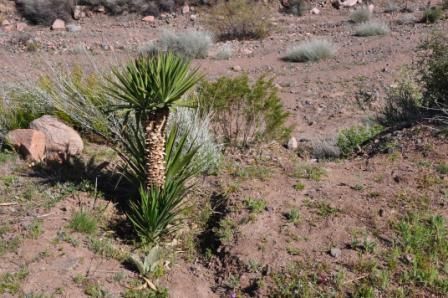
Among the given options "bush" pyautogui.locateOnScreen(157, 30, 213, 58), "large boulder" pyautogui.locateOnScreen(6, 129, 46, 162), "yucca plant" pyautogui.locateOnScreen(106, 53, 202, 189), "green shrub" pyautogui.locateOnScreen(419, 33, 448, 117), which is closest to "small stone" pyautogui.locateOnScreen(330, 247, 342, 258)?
"yucca plant" pyautogui.locateOnScreen(106, 53, 202, 189)

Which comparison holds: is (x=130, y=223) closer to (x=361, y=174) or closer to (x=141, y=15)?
(x=361, y=174)

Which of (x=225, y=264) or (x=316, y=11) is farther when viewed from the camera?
(x=316, y=11)

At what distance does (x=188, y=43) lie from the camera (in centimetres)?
1510

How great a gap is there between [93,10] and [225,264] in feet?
60.1

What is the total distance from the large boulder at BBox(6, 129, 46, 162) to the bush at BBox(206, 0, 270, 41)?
11685mm

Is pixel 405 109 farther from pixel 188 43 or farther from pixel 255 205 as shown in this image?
pixel 188 43

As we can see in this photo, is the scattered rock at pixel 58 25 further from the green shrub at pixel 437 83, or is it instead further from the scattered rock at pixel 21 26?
the green shrub at pixel 437 83

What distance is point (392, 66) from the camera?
12445 millimetres

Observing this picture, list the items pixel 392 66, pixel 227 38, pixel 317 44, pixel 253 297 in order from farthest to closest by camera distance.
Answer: pixel 227 38
pixel 317 44
pixel 392 66
pixel 253 297

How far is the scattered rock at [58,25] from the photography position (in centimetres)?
1958

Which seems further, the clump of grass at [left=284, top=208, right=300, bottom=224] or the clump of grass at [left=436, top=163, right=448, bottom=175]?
the clump of grass at [left=436, top=163, right=448, bottom=175]

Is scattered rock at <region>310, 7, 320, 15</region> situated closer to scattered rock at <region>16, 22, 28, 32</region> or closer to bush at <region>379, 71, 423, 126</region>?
scattered rock at <region>16, 22, 28, 32</region>

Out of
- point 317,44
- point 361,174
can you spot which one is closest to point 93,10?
point 317,44

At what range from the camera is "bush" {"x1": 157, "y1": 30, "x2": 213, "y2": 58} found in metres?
14.7
